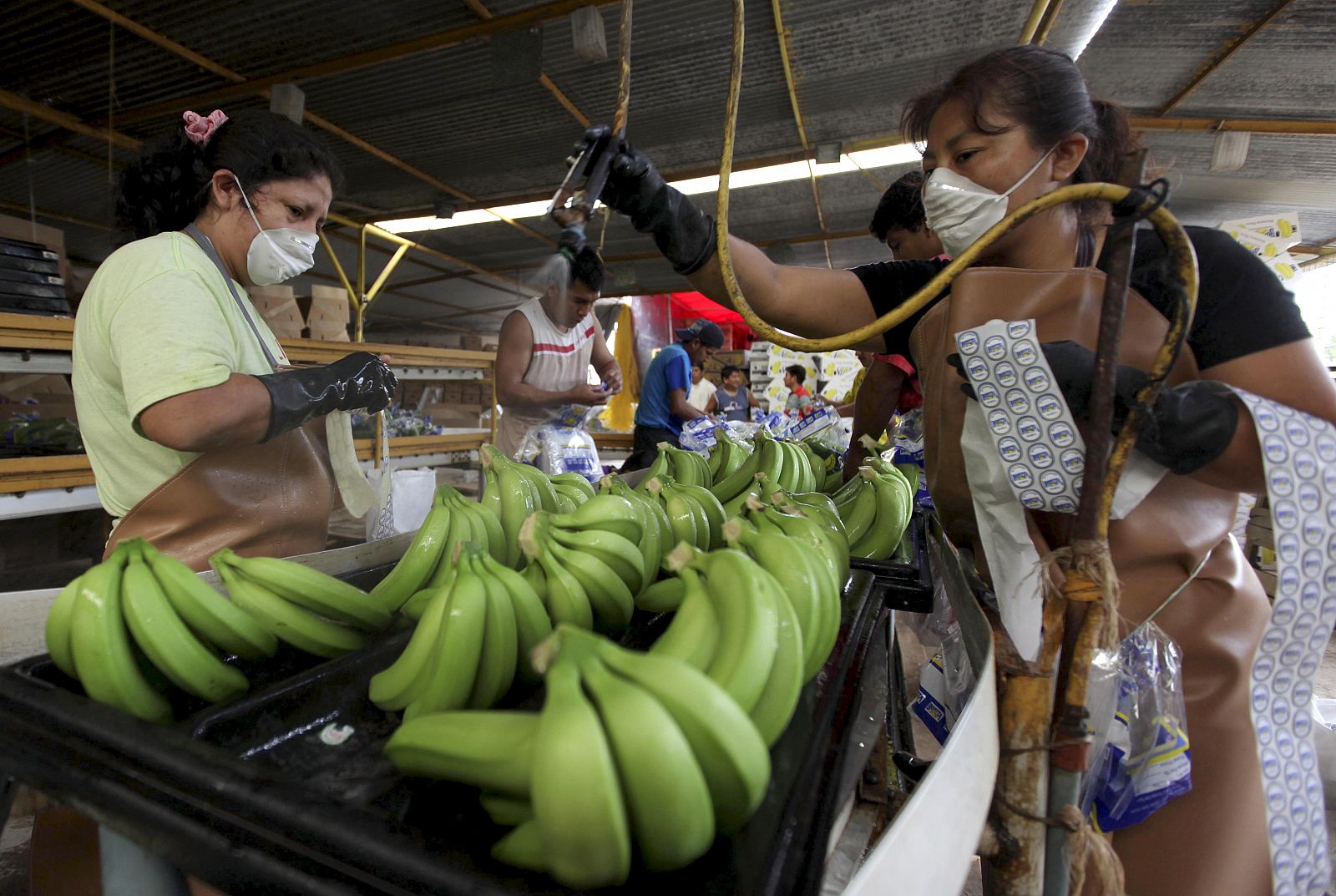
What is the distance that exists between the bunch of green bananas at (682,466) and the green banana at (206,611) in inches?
45.9

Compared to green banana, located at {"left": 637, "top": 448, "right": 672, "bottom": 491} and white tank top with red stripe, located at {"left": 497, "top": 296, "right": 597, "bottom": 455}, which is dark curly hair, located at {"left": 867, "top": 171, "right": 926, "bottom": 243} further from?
white tank top with red stripe, located at {"left": 497, "top": 296, "right": 597, "bottom": 455}

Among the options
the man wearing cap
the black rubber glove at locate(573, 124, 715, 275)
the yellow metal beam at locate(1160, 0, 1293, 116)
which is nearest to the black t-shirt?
the black rubber glove at locate(573, 124, 715, 275)

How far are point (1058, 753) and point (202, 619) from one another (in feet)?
4.35

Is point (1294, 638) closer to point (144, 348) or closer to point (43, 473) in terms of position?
point (144, 348)

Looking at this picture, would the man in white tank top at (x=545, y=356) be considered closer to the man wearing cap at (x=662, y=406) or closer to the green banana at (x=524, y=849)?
the man wearing cap at (x=662, y=406)

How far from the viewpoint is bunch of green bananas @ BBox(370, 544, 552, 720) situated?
2.66ft

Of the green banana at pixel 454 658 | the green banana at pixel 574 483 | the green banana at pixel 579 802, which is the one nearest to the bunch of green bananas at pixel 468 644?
the green banana at pixel 454 658

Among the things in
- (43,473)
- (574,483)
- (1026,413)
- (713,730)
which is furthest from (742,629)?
(43,473)

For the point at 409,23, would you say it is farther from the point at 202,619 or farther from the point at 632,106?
the point at 202,619

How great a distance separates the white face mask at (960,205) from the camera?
4.82 feet

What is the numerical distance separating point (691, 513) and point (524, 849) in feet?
2.71

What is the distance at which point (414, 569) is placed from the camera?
3.93ft

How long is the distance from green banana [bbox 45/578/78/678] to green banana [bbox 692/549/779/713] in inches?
36.3

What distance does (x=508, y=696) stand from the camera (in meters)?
0.94
